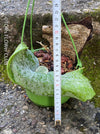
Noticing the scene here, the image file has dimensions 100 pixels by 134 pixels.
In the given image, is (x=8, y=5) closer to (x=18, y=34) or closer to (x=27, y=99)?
(x=18, y=34)

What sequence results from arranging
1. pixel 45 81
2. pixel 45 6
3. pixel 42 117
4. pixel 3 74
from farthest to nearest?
pixel 45 6, pixel 3 74, pixel 42 117, pixel 45 81

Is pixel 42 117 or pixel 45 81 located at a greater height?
pixel 45 81

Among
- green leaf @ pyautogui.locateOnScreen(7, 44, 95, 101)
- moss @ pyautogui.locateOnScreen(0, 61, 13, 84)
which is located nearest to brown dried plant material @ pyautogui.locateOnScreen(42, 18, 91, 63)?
green leaf @ pyautogui.locateOnScreen(7, 44, 95, 101)

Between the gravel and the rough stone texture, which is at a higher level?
the rough stone texture

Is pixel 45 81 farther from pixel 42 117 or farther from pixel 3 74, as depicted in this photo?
pixel 3 74

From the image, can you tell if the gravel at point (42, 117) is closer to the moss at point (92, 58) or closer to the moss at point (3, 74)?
the moss at point (3, 74)

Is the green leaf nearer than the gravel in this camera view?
Yes

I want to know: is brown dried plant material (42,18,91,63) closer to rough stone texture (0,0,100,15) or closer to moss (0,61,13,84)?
rough stone texture (0,0,100,15)

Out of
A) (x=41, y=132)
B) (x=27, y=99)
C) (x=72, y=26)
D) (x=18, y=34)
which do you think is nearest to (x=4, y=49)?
(x=18, y=34)

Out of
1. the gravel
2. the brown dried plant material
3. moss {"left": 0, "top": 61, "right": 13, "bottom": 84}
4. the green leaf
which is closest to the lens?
the green leaf

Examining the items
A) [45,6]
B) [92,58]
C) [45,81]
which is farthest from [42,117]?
[45,6]
